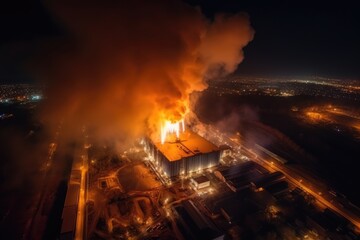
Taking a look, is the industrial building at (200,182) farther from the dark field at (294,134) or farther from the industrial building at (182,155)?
the dark field at (294,134)

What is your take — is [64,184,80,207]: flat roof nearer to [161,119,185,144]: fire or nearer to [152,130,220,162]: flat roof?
[152,130,220,162]: flat roof

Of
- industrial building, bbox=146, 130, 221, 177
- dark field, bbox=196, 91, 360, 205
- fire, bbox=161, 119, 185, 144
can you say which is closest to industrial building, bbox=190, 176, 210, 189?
industrial building, bbox=146, 130, 221, 177

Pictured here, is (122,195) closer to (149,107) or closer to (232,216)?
(232,216)

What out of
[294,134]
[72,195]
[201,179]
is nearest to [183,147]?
[201,179]

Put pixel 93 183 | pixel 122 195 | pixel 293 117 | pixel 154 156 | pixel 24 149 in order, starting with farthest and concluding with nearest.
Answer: pixel 293 117 < pixel 24 149 < pixel 154 156 < pixel 93 183 < pixel 122 195

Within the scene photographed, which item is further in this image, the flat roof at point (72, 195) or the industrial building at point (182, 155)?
the industrial building at point (182, 155)

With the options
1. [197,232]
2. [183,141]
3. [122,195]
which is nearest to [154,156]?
[183,141]

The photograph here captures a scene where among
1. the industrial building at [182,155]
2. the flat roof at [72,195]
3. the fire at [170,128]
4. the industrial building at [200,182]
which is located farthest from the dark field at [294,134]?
the flat roof at [72,195]

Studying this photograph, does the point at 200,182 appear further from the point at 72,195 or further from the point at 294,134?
the point at 294,134

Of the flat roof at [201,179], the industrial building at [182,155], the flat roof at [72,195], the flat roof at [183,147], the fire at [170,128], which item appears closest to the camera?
the flat roof at [72,195]
